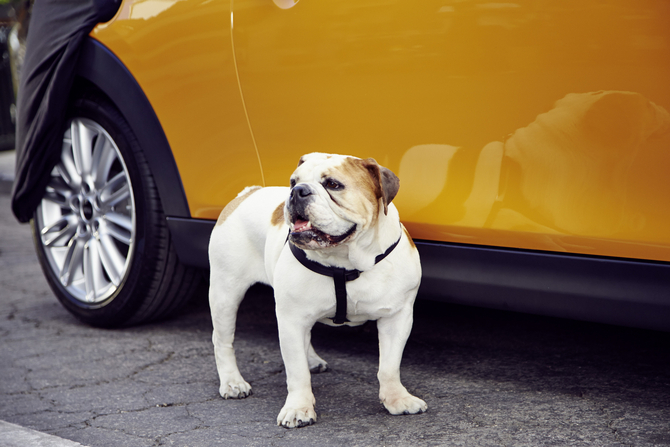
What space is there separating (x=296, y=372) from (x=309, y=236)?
468 millimetres

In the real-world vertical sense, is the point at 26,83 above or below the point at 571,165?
above

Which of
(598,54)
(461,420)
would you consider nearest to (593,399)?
(461,420)

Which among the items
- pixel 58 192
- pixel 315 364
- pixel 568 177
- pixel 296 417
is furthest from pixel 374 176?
pixel 58 192

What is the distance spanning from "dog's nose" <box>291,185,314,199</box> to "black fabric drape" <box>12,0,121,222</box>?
1.43 metres

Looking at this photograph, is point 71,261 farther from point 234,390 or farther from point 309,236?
point 309,236

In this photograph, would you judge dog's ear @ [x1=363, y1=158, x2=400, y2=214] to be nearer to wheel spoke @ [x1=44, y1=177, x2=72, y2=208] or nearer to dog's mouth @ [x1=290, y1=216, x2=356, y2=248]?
dog's mouth @ [x1=290, y1=216, x2=356, y2=248]

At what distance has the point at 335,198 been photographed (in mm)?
1892

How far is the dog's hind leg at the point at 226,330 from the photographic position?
2314 mm

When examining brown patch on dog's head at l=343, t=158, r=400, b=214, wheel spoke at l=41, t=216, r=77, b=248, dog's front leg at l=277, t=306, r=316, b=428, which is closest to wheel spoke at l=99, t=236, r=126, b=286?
wheel spoke at l=41, t=216, r=77, b=248

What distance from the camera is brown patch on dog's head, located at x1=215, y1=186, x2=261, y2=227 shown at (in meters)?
2.34

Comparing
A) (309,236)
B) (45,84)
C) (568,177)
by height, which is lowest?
(309,236)

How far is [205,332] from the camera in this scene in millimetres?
3090

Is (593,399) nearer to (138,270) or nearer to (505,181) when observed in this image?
(505,181)

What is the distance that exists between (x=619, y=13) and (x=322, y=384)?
1.52 metres
